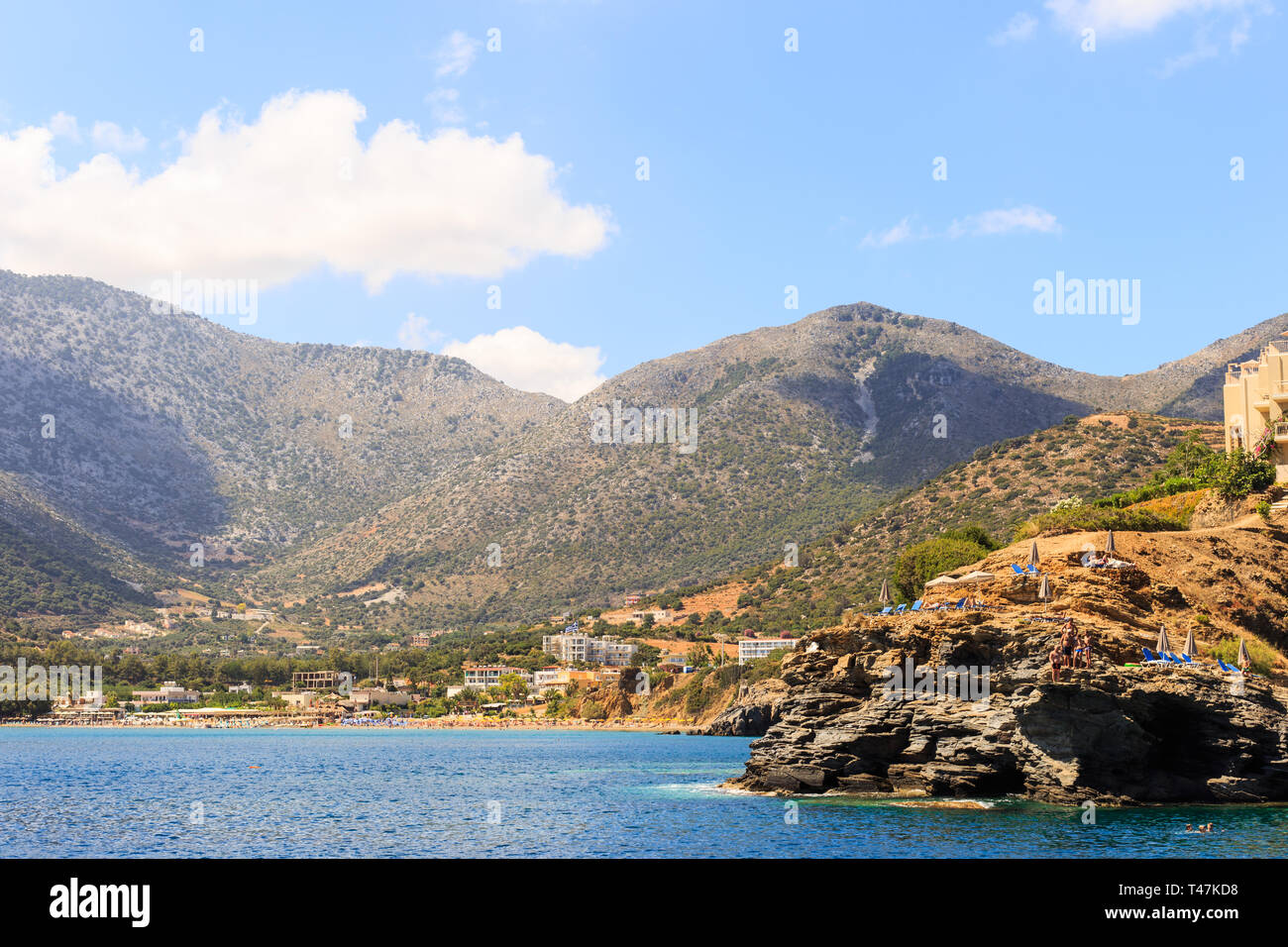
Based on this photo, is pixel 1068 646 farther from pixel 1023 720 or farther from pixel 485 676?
pixel 485 676

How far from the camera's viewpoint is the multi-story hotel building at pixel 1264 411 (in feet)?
193

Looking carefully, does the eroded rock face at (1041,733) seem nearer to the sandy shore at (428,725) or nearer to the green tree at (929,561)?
the green tree at (929,561)

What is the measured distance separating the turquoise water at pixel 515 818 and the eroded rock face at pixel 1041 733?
163cm

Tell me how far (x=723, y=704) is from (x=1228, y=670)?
73.7 meters

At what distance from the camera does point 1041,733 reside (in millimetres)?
36844

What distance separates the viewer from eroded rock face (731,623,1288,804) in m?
36.5

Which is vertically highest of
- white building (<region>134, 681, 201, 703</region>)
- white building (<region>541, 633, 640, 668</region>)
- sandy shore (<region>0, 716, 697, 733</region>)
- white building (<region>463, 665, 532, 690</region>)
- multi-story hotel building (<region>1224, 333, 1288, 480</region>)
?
multi-story hotel building (<region>1224, 333, 1288, 480</region>)

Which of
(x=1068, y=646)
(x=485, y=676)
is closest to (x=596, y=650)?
(x=485, y=676)

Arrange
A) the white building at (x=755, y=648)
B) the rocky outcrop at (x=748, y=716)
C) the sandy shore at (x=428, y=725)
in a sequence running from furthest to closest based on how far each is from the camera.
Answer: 1. the sandy shore at (x=428, y=725)
2. the white building at (x=755, y=648)
3. the rocky outcrop at (x=748, y=716)

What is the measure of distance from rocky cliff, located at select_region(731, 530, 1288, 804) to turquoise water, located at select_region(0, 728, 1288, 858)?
183 centimetres

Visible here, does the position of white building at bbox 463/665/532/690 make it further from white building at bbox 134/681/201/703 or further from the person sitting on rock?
the person sitting on rock

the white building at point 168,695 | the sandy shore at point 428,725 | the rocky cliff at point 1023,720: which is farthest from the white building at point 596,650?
the rocky cliff at point 1023,720

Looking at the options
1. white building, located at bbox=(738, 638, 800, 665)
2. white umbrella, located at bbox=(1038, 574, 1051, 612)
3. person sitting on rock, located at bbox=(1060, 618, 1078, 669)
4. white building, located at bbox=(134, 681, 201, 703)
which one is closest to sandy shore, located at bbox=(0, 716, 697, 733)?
white building, located at bbox=(134, 681, 201, 703)

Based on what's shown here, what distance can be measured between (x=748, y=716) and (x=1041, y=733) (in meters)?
61.4
